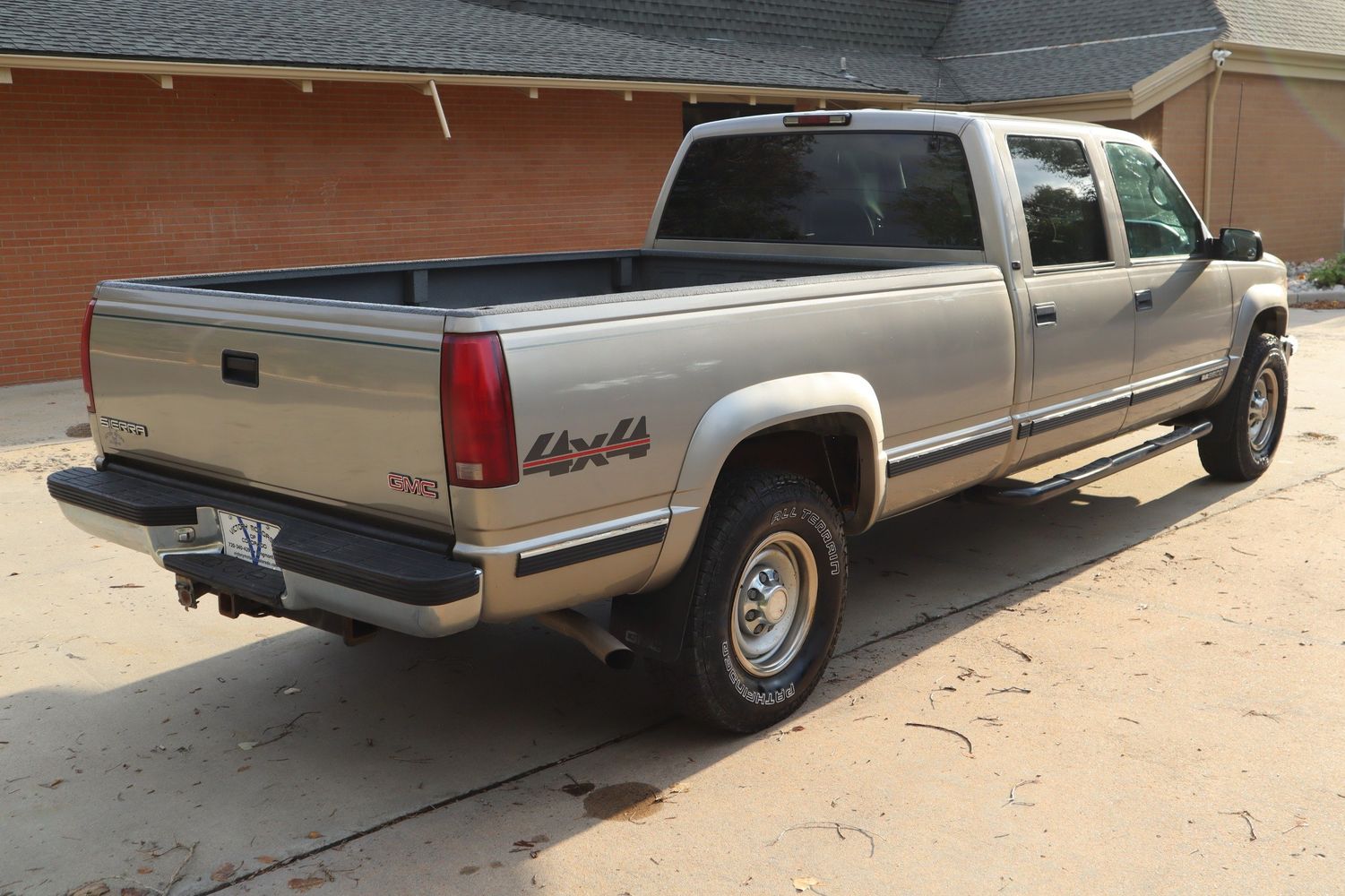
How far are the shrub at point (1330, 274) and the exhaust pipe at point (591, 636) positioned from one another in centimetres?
1729

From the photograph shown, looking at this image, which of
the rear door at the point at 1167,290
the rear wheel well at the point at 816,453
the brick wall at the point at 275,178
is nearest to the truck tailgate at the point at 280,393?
the rear wheel well at the point at 816,453

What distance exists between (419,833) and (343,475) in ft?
3.52

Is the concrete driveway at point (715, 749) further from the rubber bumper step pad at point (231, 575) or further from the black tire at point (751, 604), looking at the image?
the rubber bumper step pad at point (231, 575)

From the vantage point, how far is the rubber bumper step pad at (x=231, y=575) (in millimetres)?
3781

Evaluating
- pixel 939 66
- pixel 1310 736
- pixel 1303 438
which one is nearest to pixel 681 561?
pixel 1310 736

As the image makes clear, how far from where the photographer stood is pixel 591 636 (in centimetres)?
396

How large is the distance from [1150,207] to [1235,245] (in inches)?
21.8

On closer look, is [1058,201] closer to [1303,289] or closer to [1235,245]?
[1235,245]

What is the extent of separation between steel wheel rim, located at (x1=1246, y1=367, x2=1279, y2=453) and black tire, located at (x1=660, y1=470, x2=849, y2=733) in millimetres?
4050

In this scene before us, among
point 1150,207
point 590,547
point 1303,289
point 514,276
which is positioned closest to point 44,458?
point 514,276

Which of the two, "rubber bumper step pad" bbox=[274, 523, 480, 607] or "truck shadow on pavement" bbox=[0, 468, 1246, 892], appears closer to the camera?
"rubber bumper step pad" bbox=[274, 523, 480, 607]

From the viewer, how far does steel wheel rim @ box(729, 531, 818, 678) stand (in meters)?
4.25

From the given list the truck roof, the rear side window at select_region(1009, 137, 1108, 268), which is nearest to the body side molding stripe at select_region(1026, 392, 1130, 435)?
the rear side window at select_region(1009, 137, 1108, 268)

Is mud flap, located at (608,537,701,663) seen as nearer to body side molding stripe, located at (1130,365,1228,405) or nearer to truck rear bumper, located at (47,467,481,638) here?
truck rear bumper, located at (47,467,481,638)
